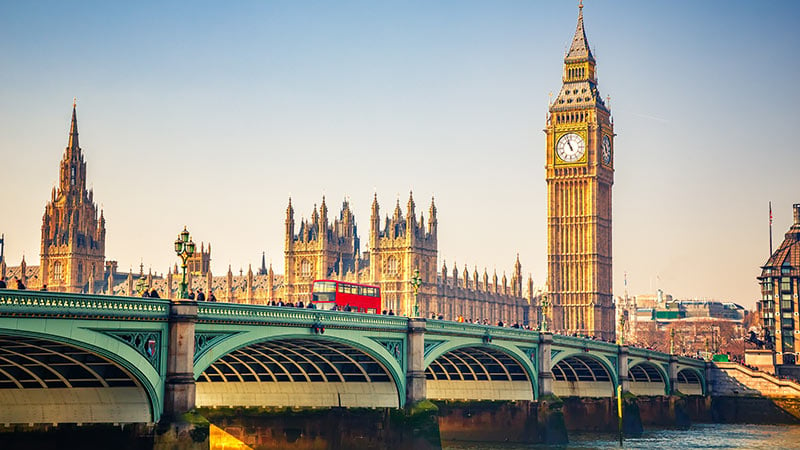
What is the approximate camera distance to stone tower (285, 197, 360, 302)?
402 feet

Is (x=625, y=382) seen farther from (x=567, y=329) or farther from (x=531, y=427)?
(x=567, y=329)

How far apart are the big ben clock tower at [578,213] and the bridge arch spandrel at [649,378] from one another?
37482 millimetres

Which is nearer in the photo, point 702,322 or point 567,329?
point 567,329

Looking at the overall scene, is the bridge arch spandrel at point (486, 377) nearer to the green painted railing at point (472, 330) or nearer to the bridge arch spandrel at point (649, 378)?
the green painted railing at point (472, 330)

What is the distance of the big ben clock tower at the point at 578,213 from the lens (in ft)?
413

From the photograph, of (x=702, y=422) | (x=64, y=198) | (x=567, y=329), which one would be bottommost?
(x=702, y=422)

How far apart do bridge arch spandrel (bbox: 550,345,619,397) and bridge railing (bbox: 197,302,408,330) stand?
77.2 feet

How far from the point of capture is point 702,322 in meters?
191

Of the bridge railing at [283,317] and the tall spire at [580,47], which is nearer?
the bridge railing at [283,317]

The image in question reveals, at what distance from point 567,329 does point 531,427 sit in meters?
64.6

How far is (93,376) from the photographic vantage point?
120ft

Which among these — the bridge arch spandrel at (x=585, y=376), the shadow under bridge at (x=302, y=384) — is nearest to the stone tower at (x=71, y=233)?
the bridge arch spandrel at (x=585, y=376)

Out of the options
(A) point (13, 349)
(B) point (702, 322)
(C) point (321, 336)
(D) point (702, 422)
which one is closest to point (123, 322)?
(A) point (13, 349)

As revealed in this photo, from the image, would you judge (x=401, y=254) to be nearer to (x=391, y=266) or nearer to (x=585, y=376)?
(x=391, y=266)
